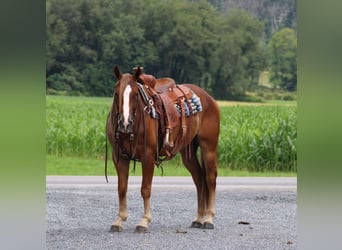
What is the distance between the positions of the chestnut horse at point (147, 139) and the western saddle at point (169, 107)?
3cm

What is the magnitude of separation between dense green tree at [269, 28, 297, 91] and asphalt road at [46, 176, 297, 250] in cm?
752

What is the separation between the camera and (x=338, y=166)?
135 centimetres

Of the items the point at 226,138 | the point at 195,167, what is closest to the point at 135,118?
the point at 195,167

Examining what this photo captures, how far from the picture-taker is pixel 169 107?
5.94m

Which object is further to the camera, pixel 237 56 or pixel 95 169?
pixel 237 56

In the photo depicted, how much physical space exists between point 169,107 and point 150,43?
10591 millimetres

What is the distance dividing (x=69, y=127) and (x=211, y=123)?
31.5ft

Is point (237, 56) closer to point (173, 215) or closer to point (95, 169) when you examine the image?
point (95, 169)

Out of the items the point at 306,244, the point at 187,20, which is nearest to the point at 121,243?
the point at 306,244

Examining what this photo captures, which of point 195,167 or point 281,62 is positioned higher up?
point 281,62

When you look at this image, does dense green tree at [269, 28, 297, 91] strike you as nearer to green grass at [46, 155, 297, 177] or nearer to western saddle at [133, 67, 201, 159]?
green grass at [46, 155, 297, 177]

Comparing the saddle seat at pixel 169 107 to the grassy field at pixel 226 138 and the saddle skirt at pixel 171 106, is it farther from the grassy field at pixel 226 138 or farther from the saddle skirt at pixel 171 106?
the grassy field at pixel 226 138

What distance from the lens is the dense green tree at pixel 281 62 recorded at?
1820 centimetres

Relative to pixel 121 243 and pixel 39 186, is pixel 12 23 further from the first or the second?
pixel 121 243
